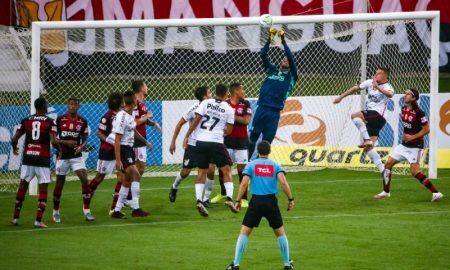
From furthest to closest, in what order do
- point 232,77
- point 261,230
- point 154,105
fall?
point 232,77 → point 154,105 → point 261,230

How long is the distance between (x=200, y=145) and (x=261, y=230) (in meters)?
1.98

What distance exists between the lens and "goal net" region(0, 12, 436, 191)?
73.6 ft

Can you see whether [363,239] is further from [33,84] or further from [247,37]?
[247,37]

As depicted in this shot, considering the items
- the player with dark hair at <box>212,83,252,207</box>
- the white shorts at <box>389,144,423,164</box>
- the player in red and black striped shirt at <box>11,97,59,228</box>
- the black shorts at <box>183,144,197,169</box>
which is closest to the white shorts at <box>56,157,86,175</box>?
the player in red and black striped shirt at <box>11,97,59,228</box>

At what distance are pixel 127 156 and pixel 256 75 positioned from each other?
10204 millimetres

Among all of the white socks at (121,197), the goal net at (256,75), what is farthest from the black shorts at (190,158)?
the goal net at (256,75)

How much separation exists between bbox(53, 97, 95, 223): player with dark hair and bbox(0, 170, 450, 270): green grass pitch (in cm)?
50

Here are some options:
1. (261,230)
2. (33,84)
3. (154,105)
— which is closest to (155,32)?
(154,105)

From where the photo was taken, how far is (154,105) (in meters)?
23.2

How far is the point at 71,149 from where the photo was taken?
52.0ft

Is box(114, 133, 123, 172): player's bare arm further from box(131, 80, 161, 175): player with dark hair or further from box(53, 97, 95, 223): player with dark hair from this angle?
box(131, 80, 161, 175): player with dark hair

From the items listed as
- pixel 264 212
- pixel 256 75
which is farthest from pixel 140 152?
pixel 256 75

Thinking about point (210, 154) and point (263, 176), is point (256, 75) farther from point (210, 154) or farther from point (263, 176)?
point (263, 176)

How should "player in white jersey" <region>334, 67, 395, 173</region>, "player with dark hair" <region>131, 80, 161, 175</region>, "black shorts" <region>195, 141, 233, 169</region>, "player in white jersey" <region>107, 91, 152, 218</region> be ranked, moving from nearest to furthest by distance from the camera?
"player in white jersey" <region>107, 91, 152, 218</region> < "black shorts" <region>195, 141, 233, 169</region> < "player with dark hair" <region>131, 80, 161, 175</region> < "player in white jersey" <region>334, 67, 395, 173</region>
